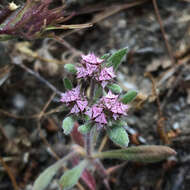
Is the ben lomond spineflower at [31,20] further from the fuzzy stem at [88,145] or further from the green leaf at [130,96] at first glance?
the fuzzy stem at [88,145]

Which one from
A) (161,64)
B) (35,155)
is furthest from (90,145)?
(161,64)

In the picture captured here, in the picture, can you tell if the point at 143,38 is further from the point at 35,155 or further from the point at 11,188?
the point at 11,188

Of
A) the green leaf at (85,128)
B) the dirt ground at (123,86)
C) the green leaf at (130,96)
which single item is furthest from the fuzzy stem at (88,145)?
the green leaf at (130,96)

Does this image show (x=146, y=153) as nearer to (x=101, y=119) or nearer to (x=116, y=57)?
(x=101, y=119)

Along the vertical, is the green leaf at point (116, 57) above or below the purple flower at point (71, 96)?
below

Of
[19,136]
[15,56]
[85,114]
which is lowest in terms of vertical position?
[19,136]

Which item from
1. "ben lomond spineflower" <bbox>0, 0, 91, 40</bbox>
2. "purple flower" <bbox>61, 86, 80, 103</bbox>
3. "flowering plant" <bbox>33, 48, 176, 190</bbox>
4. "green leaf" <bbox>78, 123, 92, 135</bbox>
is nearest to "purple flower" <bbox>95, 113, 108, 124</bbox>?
"flowering plant" <bbox>33, 48, 176, 190</bbox>

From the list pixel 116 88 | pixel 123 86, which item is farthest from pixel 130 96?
pixel 123 86
